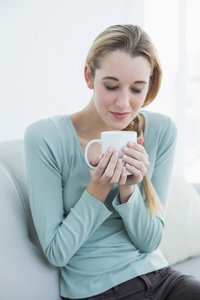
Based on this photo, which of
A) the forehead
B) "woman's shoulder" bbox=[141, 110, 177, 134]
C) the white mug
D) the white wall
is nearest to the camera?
the white mug

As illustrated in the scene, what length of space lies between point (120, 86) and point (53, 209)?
40cm

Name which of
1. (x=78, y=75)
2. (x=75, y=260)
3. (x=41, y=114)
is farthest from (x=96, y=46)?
(x=78, y=75)

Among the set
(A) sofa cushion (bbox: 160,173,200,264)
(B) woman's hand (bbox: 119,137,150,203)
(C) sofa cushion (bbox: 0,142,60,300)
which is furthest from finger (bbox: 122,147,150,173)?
(A) sofa cushion (bbox: 160,173,200,264)

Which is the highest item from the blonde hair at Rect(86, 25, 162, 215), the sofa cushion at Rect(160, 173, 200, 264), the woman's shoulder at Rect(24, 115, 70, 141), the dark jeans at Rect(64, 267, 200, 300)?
the blonde hair at Rect(86, 25, 162, 215)

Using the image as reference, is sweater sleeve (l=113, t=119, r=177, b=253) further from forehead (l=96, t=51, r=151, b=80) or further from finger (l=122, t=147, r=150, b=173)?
forehead (l=96, t=51, r=151, b=80)

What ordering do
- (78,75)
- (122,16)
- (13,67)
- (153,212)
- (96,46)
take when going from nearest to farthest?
(96,46)
(153,212)
(13,67)
(78,75)
(122,16)

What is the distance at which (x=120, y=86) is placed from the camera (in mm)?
1108

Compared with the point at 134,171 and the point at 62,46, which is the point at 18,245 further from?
the point at 62,46

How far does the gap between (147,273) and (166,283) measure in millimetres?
62

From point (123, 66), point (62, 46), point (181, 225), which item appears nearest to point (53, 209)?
point (123, 66)

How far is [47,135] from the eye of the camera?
3.95ft

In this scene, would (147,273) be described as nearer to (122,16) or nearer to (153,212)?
(153,212)

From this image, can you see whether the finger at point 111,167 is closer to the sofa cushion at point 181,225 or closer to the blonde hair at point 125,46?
the blonde hair at point 125,46

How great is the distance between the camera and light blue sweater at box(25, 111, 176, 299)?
1160mm
